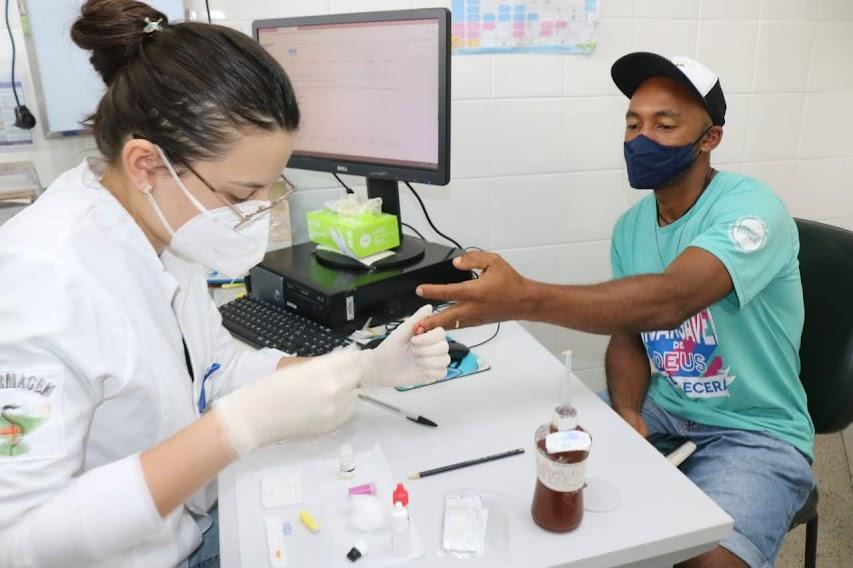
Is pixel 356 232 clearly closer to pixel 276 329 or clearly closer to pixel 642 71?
pixel 276 329

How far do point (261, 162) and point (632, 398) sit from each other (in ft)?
3.25

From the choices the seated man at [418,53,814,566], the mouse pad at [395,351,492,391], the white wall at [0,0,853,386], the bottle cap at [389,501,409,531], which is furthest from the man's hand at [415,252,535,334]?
the white wall at [0,0,853,386]

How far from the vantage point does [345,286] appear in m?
1.39

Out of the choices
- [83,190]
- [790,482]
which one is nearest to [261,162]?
[83,190]

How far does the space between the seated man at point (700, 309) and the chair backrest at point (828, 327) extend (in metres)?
0.05

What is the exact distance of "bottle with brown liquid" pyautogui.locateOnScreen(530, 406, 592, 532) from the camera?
2.59 ft

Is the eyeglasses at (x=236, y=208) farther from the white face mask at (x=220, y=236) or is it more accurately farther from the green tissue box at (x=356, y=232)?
the green tissue box at (x=356, y=232)

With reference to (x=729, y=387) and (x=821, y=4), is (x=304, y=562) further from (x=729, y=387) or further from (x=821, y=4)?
(x=821, y=4)

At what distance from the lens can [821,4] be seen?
206 centimetres

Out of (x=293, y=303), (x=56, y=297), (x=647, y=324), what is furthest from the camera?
(x=293, y=303)

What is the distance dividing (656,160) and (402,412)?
2.46ft

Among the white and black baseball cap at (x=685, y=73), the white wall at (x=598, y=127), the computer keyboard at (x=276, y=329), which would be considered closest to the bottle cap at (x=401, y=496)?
the computer keyboard at (x=276, y=329)

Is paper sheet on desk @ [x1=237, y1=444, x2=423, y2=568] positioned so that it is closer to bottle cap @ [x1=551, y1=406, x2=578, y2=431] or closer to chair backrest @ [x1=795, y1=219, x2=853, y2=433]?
bottle cap @ [x1=551, y1=406, x2=578, y2=431]

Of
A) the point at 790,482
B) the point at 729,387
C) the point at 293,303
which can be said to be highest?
the point at 293,303
